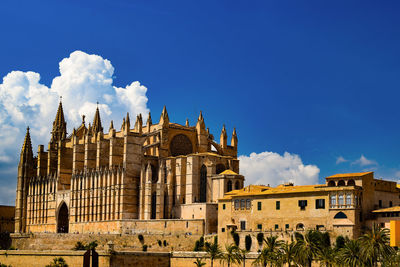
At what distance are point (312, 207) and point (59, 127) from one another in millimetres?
65517

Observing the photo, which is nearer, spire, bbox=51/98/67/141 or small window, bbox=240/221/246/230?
small window, bbox=240/221/246/230

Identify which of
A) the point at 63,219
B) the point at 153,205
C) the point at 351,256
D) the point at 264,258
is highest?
the point at 153,205

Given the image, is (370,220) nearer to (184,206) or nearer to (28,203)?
(184,206)

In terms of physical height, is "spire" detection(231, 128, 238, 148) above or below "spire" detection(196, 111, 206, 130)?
below

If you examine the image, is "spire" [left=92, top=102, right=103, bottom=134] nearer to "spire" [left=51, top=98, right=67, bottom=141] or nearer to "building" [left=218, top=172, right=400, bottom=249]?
"spire" [left=51, top=98, right=67, bottom=141]

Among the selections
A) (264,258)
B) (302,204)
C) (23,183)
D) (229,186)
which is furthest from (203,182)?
(23,183)

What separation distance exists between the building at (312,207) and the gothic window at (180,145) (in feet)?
63.9

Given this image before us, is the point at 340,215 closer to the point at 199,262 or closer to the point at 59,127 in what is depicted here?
the point at 199,262

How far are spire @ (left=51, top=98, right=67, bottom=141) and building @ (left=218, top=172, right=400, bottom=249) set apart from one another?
53.3 meters

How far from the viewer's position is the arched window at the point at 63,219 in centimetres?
9312

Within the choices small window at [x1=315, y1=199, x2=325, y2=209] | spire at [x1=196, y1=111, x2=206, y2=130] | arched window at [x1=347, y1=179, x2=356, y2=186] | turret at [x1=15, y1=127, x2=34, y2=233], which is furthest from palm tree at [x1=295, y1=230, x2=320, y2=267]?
turret at [x1=15, y1=127, x2=34, y2=233]

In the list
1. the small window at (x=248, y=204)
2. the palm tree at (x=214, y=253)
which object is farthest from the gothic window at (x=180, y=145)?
the palm tree at (x=214, y=253)

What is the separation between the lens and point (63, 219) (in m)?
93.9

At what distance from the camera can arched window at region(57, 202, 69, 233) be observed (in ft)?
306
